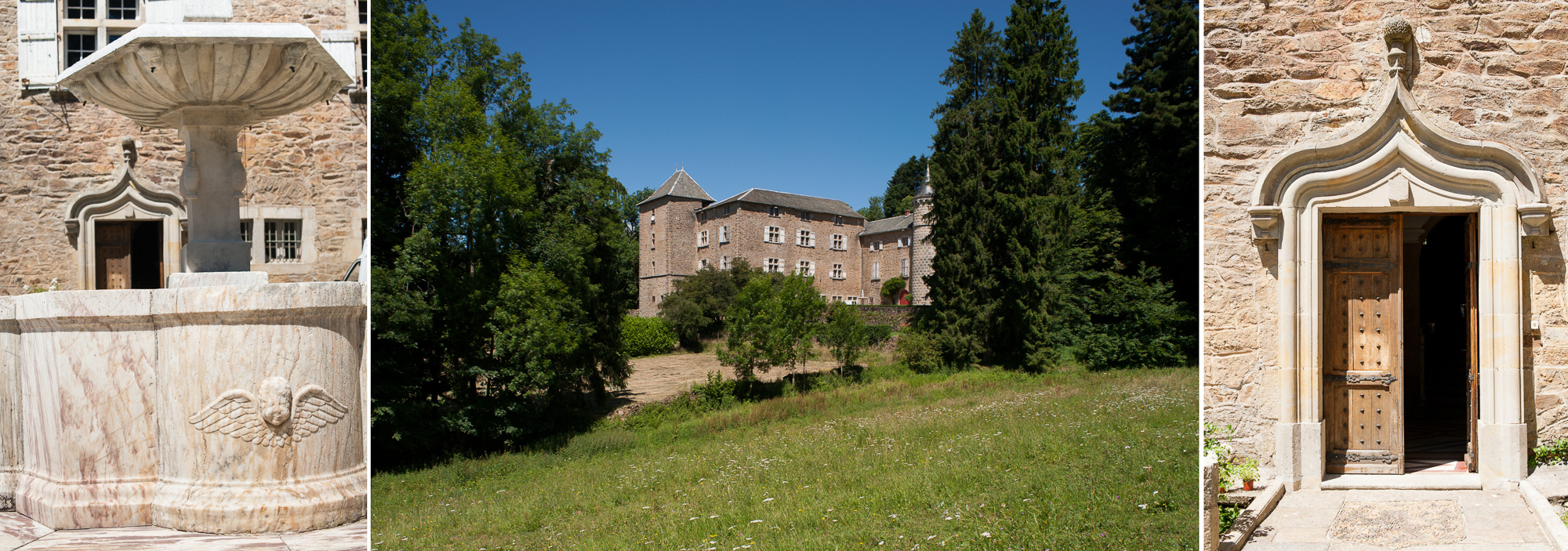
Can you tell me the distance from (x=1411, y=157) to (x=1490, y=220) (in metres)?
0.59

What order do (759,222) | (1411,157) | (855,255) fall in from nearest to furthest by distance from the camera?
1. (1411,157)
2. (759,222)
3. (855,255)

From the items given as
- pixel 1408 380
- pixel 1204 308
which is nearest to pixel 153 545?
pixel 1204 308

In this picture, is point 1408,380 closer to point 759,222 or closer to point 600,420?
point 600,420

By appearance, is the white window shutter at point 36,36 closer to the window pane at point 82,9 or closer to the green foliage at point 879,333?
the window pane at point 82,9

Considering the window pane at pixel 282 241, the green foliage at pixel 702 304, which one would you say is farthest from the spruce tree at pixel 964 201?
the green foliage at pixel 702 304

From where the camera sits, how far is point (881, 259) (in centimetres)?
4169

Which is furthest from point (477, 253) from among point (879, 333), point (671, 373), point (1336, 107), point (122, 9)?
point (879, 333)

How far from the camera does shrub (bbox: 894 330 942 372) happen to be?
18281 mm

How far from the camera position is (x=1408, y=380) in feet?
24.7

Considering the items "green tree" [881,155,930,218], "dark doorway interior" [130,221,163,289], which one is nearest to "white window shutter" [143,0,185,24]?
"dark doorway interior" [130,221,163,289]

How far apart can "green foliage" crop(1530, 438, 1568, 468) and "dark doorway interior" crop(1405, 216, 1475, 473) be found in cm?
52

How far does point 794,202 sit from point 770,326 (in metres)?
22.9

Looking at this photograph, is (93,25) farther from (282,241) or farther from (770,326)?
(770,326)

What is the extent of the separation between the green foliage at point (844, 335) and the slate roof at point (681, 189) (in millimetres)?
21293
